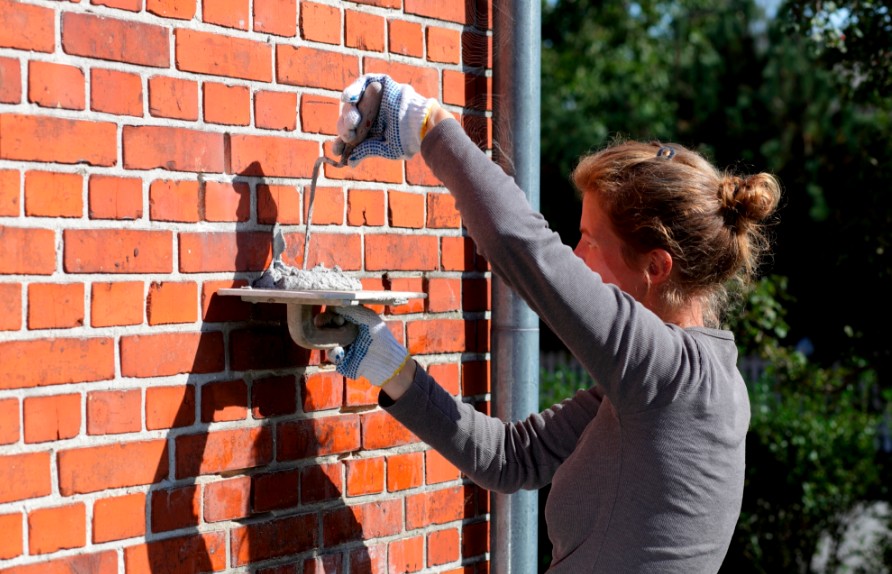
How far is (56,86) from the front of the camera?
1681 millimetres

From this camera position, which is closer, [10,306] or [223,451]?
[10,306]

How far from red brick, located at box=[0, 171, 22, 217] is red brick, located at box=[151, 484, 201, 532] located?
0.59 m

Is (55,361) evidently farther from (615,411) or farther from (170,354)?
(615,411)

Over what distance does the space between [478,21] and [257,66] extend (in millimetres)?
702

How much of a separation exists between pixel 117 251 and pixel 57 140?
0.22 m

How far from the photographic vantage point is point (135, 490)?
1.79m

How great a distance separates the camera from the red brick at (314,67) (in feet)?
6.65

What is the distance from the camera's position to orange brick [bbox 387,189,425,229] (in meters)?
2.26

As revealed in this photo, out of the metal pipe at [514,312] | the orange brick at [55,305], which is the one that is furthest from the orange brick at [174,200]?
the metal pipe at [514,312]

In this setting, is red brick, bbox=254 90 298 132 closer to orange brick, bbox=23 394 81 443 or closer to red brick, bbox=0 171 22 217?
red brick, bbox=0 171 22 217

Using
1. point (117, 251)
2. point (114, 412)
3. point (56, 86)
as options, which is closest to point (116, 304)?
point (117, 251)

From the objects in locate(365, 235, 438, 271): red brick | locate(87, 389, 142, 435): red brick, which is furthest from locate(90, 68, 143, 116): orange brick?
locate(365, 235, 438, 271): red brick

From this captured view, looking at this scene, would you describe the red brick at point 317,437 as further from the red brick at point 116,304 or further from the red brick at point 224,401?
the red brick at point 116,304

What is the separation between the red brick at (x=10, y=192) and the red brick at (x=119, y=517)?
0.54m
